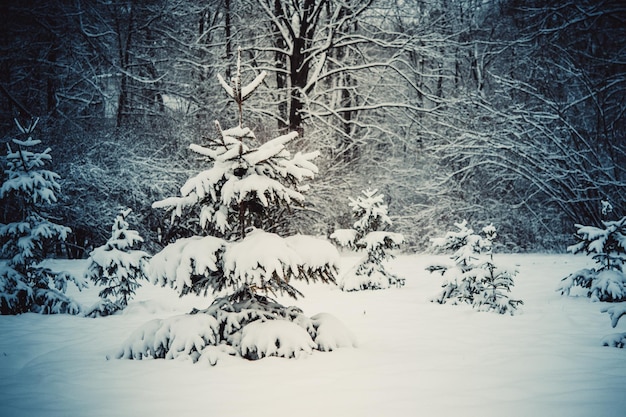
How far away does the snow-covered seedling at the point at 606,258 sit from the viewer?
8.20 meters

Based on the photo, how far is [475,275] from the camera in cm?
827

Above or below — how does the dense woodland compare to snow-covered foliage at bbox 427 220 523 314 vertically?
above

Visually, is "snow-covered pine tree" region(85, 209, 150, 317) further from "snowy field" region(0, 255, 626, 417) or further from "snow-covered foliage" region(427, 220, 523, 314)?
"snow-covered foliage" region(427, 220, 523, 314)

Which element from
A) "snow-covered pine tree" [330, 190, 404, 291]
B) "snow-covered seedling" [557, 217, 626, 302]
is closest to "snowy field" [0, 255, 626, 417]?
"snow-covered seedling" [557, 217, 626, 302]

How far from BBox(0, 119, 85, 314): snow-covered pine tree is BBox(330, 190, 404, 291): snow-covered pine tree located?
6.62 meters

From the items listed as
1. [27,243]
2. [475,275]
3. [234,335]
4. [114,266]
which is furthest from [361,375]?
[27,243]

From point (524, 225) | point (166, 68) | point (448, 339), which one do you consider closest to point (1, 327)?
point (448, 339)

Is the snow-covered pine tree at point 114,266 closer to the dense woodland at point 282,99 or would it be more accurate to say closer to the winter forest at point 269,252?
the winter forest at point 269,252

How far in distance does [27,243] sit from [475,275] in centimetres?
841

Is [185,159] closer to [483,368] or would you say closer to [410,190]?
[410,190]

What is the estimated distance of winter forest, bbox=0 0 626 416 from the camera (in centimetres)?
421

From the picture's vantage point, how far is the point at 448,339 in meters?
6.12

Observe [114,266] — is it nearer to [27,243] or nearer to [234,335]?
[27,243]

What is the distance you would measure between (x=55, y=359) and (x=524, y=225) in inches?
825
